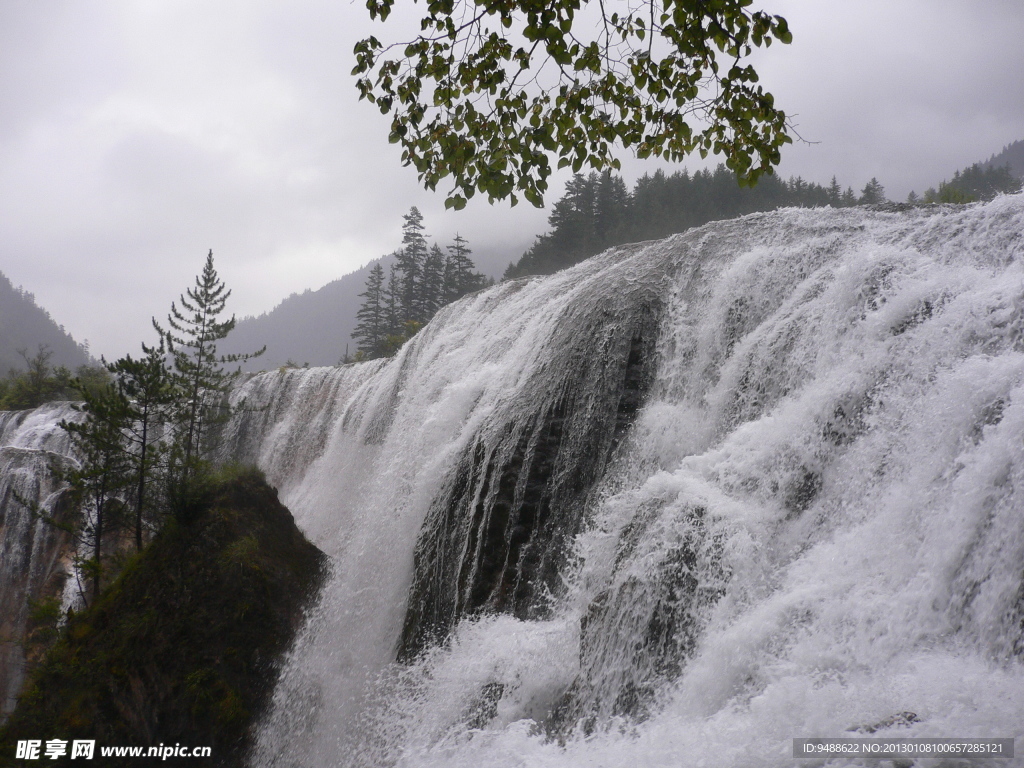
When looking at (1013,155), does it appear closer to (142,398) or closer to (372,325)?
(372,325)

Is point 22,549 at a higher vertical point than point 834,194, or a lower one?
lower

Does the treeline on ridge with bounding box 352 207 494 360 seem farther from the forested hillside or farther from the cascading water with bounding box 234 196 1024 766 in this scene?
the cascading water with bounding box 234 196 1024 766

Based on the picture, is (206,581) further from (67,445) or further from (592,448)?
(67,445)

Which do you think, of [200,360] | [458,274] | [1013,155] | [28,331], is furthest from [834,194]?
[28,331]

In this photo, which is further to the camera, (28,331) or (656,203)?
(28,331)

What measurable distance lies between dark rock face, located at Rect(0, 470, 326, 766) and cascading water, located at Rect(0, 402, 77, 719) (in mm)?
10088

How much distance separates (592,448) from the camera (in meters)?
8.92

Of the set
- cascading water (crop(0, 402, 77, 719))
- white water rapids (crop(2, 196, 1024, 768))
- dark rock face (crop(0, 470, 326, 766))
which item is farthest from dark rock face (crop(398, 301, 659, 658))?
cascading water (crop(0, 402, 77, 719))

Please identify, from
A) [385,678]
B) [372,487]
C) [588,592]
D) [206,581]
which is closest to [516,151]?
[588,592]

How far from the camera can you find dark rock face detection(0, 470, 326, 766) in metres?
9.33

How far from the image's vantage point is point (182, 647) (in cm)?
987

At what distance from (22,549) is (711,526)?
934 inches

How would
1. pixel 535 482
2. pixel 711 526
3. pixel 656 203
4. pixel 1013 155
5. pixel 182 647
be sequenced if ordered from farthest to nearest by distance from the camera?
1. pixel 1013 155
2. pixel 656 203
3. pixel 182 647
4. pixel 535 482
5. pixel 711 526

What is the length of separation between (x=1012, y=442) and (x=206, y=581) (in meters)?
11.4
